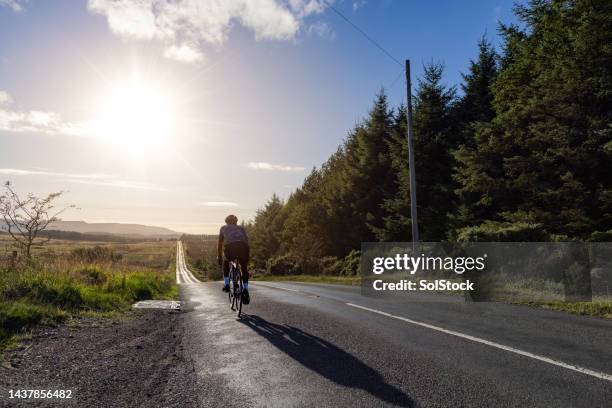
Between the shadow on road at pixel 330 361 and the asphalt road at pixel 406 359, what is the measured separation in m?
0.01

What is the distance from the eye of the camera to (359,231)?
3397cm

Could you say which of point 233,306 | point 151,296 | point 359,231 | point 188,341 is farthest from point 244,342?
point 359,231

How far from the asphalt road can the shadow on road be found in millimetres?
13

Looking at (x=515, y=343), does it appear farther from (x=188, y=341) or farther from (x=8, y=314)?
(x=8, y=314)

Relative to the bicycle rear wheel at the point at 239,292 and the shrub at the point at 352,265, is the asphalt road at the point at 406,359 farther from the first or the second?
the shrub at the point at 352,265

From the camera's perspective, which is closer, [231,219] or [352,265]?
[231,219]

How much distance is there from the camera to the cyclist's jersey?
9.89 metres

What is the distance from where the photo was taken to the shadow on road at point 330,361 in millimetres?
4324

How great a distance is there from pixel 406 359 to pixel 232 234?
18.1ft

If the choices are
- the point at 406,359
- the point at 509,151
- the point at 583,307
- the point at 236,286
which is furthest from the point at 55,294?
the point at 509,151

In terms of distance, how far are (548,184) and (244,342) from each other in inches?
653

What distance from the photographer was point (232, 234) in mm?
9945

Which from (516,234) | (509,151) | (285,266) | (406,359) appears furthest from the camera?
(285,266)

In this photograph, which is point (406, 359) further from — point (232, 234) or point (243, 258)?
point (232, 234)
